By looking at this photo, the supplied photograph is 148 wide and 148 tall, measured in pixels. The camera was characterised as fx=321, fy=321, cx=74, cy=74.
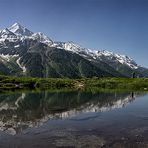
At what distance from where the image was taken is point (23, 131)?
2023 inches

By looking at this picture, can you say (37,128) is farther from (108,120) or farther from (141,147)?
(141,147)

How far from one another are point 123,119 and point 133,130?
13.2 meters

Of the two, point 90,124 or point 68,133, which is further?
point 90,124

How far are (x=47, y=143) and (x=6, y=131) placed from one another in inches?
466

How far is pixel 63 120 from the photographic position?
64688 millimetres

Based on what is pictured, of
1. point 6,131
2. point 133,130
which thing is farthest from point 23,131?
point 133,130

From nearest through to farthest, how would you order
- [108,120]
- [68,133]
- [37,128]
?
1. [68,133]
2. [37,128]
3. [108,120]

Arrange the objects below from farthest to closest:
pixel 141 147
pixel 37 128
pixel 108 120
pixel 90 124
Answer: pixel 108 120 < pixel 90 124 < pixel 37 128 < pixel 141 147

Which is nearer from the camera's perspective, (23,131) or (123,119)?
(23,131)

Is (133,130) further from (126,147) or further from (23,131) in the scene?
(23,131)

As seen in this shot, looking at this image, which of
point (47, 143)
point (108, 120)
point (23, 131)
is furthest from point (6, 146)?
point (108, 120)

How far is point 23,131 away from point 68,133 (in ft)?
24.0

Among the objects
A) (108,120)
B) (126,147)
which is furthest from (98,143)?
(108,120)

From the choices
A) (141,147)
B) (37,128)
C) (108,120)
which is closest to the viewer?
(141,147)
